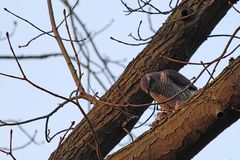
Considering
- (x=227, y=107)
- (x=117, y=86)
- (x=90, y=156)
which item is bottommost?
(x=227, y=107)

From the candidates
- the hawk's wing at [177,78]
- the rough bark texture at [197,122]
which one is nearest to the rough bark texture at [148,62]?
the hawk's wing at [177,78]

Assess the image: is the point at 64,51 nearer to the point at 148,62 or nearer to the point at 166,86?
the point at 148,62

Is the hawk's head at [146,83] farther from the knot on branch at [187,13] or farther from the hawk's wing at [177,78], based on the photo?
the knot on branch at [187,13]

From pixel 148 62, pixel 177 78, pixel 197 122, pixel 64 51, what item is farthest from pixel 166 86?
pixel 197 122

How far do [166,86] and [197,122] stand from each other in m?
2.33

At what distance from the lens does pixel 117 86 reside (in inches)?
147

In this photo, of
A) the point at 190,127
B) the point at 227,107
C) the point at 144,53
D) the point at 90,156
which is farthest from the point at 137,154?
the point at 144,53

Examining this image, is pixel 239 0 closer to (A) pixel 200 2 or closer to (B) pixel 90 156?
(A) pixel 200 2

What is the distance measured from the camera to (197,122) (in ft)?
8.43

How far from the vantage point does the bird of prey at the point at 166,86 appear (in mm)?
3703

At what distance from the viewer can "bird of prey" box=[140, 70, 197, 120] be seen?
370cm

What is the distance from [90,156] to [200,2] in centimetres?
119

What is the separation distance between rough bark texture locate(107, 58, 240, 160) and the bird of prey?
694mm

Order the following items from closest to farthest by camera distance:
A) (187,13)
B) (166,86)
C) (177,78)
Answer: (187,13) → (177,78) → (166,86)
